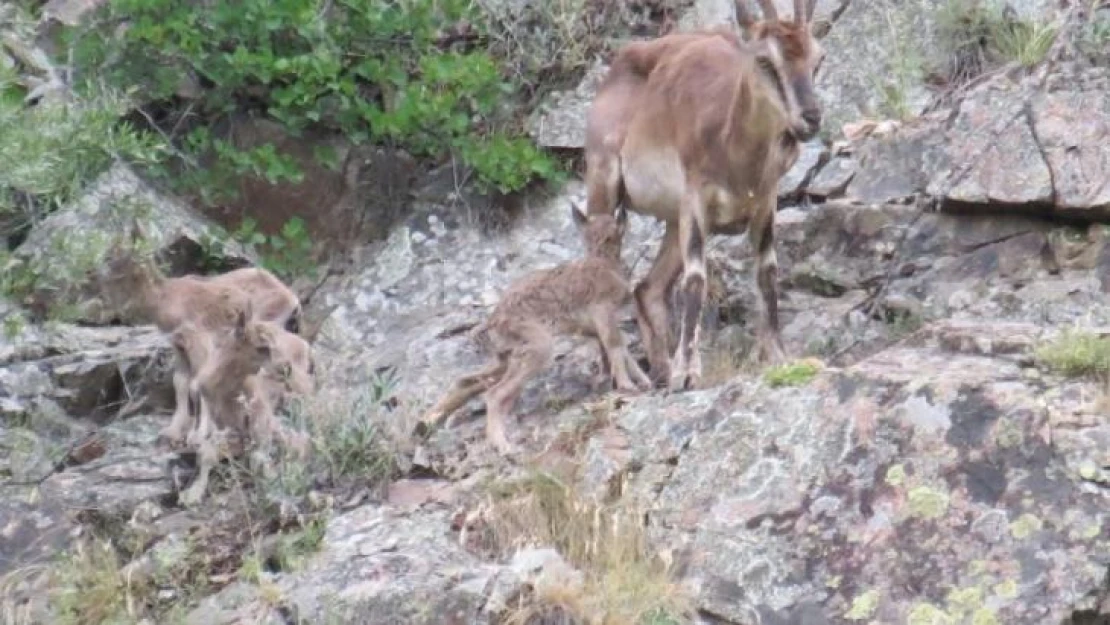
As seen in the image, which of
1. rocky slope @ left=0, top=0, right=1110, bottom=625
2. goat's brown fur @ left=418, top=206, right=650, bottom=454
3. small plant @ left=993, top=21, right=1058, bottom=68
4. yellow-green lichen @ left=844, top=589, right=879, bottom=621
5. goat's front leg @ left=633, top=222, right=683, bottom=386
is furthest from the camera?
small plant @ left=993, top=21, right=1058, bottom=68

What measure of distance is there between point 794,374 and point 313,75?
4.87 metres

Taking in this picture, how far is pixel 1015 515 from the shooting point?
29.1 feet

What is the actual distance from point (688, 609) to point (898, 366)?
1587 mm

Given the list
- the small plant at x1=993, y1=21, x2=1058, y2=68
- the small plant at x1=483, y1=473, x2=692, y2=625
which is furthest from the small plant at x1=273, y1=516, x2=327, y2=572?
the small plant at x1=993, y1=21, x2=1058, y2=68

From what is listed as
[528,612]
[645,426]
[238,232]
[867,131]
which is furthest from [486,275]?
[528,612]

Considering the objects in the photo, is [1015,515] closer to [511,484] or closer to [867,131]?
[511,484]

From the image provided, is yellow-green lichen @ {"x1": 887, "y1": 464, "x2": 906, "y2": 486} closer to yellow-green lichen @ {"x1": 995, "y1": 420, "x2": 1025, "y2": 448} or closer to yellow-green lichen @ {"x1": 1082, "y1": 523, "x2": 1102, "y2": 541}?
yellow-green lichen @ {"x1": 995, "y1": 420, "x2": 1025, "y2": 448}

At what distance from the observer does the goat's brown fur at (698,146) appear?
10.9 meters

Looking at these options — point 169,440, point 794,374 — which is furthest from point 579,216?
→ point 794,374

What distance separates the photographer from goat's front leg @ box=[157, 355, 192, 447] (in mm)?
11719

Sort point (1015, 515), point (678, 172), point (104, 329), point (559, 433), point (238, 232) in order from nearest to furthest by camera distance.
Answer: point (1015, 515)
point (559, 433)
point (678, 172)
point (104, 329)
point (238, 232)

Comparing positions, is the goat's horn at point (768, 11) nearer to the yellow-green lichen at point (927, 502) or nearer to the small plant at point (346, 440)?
the small plant at point (346, 440)

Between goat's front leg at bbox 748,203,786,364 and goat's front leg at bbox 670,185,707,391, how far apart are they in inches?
12.9

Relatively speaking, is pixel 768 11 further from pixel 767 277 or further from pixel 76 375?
pixel 76 375
